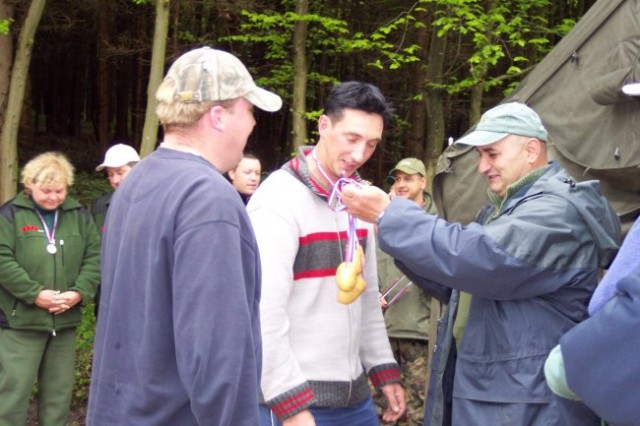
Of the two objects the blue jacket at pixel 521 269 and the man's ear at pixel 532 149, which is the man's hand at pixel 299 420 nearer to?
the blue jacket at pixel 521 269

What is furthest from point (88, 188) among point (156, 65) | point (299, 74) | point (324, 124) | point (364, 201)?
point (364, 201)

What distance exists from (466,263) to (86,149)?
2219 cm

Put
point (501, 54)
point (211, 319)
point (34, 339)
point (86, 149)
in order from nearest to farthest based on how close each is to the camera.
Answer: point (211, 319) < point (34, 339) < point (501, 54) < point (86, 149)

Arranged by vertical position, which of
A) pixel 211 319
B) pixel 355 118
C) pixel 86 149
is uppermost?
pixel 355 118

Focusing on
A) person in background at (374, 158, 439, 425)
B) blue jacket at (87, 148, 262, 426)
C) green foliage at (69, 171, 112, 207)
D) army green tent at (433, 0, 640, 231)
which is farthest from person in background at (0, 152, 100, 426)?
green foliage at (69, 171, 112, 207)

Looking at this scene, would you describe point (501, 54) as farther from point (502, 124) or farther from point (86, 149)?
point (86, 149)

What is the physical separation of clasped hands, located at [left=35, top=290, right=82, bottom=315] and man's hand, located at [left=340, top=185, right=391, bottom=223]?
3372 millimetres

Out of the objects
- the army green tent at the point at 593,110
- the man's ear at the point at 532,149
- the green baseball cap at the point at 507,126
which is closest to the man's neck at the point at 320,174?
the green baseball cap at the point at 507,126

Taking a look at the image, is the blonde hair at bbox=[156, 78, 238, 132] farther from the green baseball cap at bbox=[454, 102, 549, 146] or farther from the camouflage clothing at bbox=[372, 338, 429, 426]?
the camouflage clothing at bbox=[372, 338, 429, 426]

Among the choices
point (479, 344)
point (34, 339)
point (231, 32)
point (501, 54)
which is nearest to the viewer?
point (479, 344)

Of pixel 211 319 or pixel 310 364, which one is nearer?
pixel 211 319

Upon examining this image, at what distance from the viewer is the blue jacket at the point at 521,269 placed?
289cm

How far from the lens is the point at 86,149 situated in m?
23.5

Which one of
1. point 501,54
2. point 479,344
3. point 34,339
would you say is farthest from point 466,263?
point 501,54
